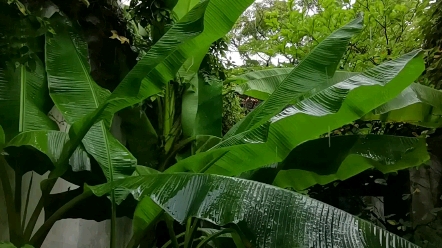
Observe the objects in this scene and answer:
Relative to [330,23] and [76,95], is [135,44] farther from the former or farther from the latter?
[330,23]

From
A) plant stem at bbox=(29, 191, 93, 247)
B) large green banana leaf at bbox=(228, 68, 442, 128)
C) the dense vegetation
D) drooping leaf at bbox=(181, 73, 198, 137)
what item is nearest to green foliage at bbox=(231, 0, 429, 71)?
the dense vegetation

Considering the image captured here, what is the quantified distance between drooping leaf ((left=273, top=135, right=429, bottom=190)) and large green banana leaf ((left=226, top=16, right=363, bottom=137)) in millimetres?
218

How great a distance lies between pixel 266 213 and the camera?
734mm

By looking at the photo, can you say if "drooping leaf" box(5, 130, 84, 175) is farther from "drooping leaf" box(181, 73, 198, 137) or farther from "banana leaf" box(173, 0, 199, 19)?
"banana leaf" box(173, 0, 199, 19)

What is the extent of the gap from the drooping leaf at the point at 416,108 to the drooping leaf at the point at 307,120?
304mm

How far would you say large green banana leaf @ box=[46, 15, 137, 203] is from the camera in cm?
120

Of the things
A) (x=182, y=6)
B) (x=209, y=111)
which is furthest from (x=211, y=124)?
(x=182, y=6)

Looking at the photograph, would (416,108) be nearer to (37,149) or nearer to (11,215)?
(37,149)

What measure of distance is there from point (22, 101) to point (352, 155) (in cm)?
112

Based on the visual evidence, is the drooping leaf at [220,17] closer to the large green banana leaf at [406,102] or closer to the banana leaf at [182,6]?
the large green banana leaf at [406,102]

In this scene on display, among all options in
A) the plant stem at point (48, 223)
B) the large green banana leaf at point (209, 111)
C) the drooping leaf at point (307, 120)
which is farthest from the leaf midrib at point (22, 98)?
the large green banana leaf at point (209, 111)

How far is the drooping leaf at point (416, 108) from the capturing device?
149 cm

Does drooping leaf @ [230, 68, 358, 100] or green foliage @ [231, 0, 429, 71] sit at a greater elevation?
green foliage @ [231, 0, 429, 71]

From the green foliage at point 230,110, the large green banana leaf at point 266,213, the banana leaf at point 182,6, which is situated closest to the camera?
the large green banana leaf at point 266,213
